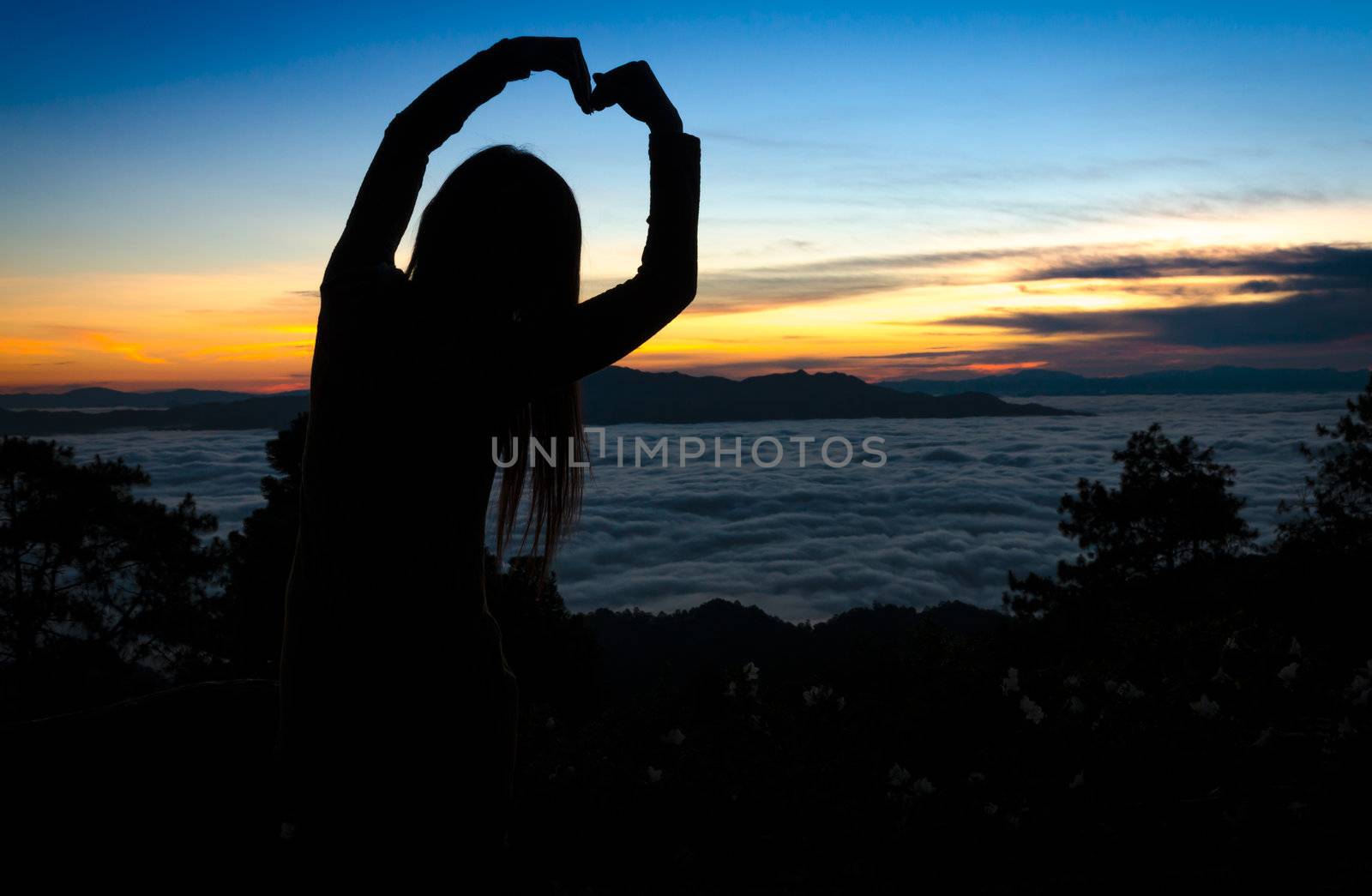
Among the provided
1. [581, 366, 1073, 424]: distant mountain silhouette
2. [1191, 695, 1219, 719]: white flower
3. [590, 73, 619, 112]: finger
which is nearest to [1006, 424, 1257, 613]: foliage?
[1191, 695, 1219, 719]: white flower

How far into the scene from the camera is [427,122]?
5.31 ft

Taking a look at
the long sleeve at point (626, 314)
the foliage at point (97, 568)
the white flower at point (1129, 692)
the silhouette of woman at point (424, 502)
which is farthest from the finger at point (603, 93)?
the foliage at point (97, 568)

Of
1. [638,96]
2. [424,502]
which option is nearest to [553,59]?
[638,96]

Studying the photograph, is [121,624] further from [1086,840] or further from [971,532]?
[971,532]

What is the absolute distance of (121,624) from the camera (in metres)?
20.2

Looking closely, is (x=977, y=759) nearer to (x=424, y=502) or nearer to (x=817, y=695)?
(x=817, y=695)

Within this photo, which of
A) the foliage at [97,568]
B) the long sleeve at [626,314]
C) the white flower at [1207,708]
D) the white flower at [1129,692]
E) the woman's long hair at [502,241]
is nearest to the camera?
the long sleeve at [626,314]

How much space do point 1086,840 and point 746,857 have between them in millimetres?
1481

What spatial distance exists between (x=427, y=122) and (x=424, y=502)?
0.73 m

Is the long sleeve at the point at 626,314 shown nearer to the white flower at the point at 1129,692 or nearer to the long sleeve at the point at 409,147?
→ the long sleeve at the point at 409,147

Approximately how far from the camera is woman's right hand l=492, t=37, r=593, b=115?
1.60 meters

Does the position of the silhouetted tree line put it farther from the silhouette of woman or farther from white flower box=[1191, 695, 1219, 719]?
the silhouette of woman

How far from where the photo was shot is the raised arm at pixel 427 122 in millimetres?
1604

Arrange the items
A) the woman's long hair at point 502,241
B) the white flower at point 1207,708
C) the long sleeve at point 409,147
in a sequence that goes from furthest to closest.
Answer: the white flower at point 1207,708
the long sleeve at point 409,147
the woman's long hair at point 502,241
